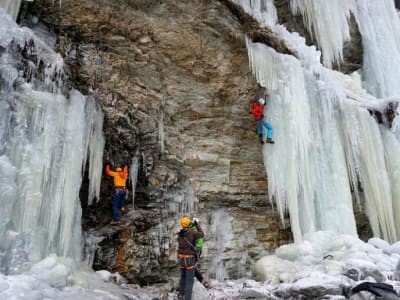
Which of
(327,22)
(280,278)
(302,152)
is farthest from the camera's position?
(327,22)

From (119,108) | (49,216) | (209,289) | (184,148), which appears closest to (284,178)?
(184,148)

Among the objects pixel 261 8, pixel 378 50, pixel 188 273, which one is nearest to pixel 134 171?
pixel 188 273

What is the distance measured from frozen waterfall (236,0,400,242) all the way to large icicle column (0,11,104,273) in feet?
13.7

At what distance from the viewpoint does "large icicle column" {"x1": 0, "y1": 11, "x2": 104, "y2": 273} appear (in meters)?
5.69

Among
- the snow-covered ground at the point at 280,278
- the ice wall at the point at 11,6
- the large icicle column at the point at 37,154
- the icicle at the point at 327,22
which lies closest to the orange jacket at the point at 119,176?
the large icicle column at the point at 37,154

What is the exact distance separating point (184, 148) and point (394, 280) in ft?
16.1

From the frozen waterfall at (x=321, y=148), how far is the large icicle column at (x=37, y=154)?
13.7 ft

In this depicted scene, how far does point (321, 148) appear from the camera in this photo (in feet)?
30.7

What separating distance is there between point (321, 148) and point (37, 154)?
6.33 m

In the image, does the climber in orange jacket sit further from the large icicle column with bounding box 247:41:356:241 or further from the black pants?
the large icicle column with bounding box 247:41:356:241

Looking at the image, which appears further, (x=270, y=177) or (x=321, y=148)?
(x=321, y=148)

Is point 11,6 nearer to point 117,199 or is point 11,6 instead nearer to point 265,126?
point 117,199

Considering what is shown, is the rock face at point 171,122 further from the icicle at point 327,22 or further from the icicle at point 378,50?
the icicle at point 378,50

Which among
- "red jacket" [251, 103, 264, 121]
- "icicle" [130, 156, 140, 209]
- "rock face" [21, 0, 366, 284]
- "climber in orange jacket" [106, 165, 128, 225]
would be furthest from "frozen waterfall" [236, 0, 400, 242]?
"climber in orange jacket" [106, 165, 128, 225]
